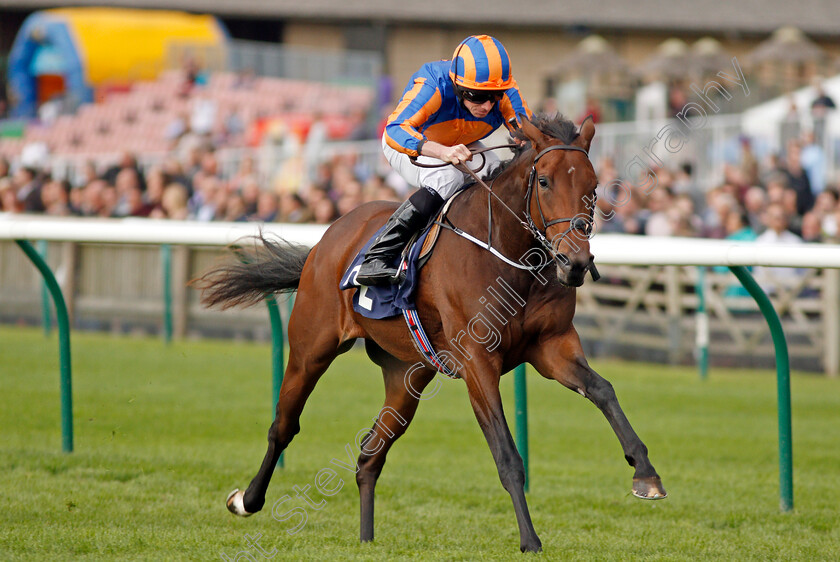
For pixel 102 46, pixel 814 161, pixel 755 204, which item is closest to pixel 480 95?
pixel 755 204

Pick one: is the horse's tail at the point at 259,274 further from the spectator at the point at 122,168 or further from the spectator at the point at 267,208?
the spectator at the point at 122,168

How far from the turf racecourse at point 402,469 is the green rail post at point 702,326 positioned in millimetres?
160

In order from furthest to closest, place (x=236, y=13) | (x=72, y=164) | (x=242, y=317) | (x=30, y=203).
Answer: (x=236, y=13), (x=72, y=164), (x=30, y=203), (x=242, y=317)

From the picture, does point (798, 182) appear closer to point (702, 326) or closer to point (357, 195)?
point (702, 326)

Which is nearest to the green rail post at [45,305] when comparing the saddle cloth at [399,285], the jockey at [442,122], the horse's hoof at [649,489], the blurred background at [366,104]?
the blurred background at [366,104]

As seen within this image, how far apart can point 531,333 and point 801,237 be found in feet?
21.6

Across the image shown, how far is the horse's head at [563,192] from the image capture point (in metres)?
3.75

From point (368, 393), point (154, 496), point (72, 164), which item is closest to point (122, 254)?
point (368, 393)

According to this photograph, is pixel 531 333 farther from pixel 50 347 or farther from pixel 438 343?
pixel 50 347

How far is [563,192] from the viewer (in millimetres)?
3859

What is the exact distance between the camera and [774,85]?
18734 millimetres

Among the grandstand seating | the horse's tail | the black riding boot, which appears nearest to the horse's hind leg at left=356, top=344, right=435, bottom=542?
the black riding boot

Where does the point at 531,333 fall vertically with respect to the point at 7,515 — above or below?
above

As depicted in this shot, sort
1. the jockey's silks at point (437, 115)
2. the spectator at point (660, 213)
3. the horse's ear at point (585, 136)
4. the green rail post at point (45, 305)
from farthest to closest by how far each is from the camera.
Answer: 1. the green rail post at point (45, 305)
2. the spectator at point (660, 213)
3. the jockey's silks at point (437, 115)
4. the horse's ear at point (585, 136)
